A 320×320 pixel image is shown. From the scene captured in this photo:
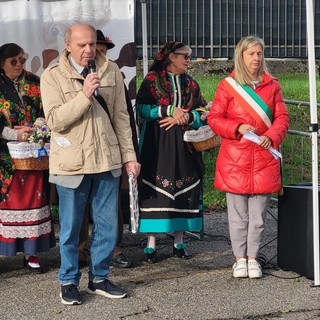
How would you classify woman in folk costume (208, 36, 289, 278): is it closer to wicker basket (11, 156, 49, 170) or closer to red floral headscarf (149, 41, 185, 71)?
red floral headscarf (149, 41, 185, 71)

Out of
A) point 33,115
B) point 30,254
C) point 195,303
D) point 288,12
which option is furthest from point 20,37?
point 288,12

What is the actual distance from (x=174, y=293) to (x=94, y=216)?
0.82m

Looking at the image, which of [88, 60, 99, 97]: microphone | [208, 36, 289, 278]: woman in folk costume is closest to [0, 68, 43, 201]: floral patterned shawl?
[88, 60, 99, 97]: microphone

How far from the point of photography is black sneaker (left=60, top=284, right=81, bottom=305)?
6.64 meters

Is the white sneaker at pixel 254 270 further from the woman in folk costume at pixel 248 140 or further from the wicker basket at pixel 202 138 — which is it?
the wicker basket at pixel 202 138

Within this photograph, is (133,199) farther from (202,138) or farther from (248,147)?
(202,138)

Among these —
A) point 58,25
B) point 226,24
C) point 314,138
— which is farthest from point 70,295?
point 226,24

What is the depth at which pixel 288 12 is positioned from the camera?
660 inches

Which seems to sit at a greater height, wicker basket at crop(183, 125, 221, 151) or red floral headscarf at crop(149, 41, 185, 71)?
red floral headscarf at crop(149, 41, 185, 71)

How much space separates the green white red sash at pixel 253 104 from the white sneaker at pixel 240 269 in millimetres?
1006

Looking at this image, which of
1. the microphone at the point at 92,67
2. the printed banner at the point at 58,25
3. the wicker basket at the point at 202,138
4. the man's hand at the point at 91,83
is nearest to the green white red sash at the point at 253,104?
the wicker basket at the point at 202,138

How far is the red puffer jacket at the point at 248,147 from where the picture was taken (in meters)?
7.20

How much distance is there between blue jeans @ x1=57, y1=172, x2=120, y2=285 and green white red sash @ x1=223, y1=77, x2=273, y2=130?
116 cm

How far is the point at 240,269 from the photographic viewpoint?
7363mm
